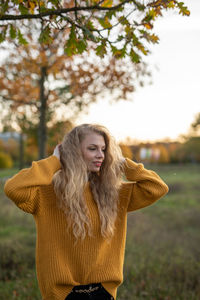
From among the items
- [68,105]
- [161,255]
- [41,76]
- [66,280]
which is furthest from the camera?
[68,105]

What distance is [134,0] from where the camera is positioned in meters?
2.38

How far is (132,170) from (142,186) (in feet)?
0.56

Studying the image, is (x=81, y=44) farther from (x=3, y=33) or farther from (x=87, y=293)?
(x=87, y=293)

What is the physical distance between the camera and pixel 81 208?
2496 mm

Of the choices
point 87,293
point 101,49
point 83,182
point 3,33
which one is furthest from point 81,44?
point 87,293

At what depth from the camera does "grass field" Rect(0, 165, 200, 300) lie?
434cm

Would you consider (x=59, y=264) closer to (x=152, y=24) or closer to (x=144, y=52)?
(x=144, y=52)

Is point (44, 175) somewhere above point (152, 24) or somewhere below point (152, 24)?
below

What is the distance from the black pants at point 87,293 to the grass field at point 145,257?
1603 mm

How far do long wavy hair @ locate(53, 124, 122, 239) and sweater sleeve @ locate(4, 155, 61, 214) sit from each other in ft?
0.44

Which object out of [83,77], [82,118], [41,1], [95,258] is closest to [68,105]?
[82,118]

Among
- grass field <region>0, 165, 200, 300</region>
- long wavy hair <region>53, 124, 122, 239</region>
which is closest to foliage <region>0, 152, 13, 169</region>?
grass field <region>0, 165, 200, 300</region>

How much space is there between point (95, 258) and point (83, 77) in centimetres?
444

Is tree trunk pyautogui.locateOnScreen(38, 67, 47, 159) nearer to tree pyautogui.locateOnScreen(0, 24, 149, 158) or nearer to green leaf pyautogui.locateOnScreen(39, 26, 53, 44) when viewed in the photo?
tree pyautogui.locateOnScreen(0, 24, 149, 158)
